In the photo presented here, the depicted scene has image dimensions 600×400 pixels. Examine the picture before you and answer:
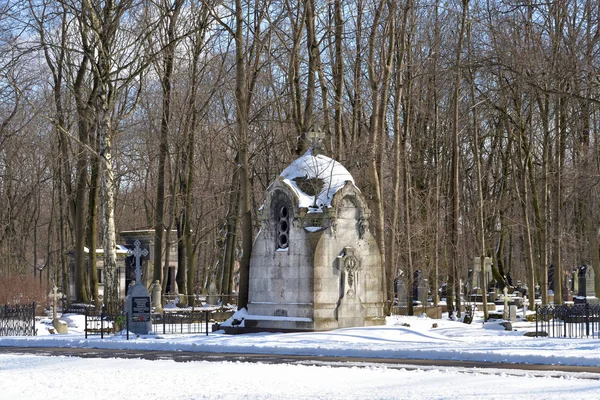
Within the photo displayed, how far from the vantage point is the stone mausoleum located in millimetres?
24766

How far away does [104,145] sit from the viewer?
95.6 feet

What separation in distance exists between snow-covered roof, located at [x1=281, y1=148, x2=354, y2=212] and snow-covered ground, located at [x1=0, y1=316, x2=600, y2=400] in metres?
3.38

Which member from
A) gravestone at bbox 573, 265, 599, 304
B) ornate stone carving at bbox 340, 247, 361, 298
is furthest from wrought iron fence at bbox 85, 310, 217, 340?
gravestone at bbox 573, 265, 599, 304

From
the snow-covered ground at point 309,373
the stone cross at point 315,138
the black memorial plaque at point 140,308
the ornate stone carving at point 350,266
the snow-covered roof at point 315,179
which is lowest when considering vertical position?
the snow-covered ground at point 309,373

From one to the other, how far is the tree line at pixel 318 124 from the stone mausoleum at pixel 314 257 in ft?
6.68

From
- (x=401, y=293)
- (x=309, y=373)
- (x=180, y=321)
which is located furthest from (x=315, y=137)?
(x=401, y=293)

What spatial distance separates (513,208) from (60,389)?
148 feet

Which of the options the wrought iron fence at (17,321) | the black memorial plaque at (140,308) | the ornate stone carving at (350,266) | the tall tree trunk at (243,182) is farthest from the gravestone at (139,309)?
the ornate stone carving at (350,266)

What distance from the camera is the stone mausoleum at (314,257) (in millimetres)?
24766

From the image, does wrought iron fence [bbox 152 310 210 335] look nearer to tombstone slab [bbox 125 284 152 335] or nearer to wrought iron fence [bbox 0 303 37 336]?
tombstone slab [bbox 125 284 152 335]

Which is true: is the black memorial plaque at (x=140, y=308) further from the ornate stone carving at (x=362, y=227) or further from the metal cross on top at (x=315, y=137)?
the metal cross on top at (x=315, y=137)

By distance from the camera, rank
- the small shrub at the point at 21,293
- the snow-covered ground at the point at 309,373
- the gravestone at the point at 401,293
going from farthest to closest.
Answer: the gravestone at the point at 401,293 → the small shrub at the point at 21,293 → the snow-covered ground at the point at 309,373

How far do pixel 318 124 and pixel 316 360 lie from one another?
368 inches

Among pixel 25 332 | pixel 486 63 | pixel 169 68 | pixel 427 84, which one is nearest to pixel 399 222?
pixel 427 84
